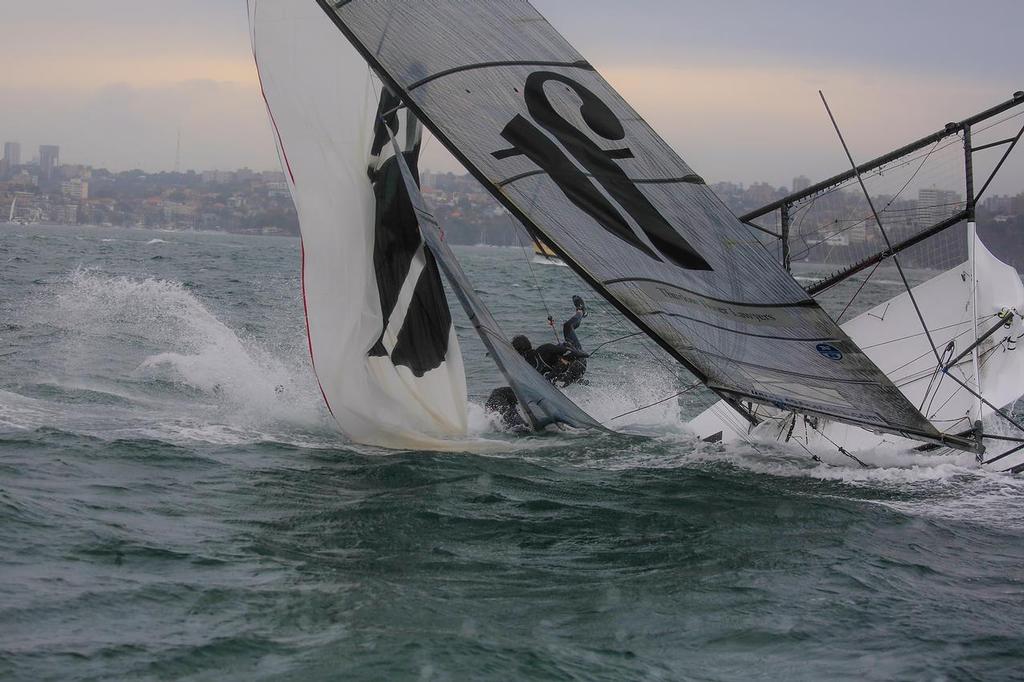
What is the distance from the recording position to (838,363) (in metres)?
7.49

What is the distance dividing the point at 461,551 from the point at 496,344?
288 centimetres

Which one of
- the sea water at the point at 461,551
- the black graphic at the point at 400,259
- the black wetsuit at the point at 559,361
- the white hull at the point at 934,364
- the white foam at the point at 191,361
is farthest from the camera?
the black wetsuit at the point at 559,361

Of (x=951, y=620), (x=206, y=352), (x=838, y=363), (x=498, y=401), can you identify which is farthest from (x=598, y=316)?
(x=951, y=620)

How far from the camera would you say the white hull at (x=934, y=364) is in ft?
30.3

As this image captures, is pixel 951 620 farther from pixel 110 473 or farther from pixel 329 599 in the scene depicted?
pixel 110 473

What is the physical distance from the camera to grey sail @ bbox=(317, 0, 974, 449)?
23.8ft

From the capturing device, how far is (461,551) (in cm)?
614

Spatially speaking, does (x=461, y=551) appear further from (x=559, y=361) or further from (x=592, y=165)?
(x=559, y=361)

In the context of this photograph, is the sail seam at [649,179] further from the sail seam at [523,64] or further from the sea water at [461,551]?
the sea water at [461,551]

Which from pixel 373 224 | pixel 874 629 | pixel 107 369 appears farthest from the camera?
pixel 107 369

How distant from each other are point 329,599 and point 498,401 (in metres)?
4.66

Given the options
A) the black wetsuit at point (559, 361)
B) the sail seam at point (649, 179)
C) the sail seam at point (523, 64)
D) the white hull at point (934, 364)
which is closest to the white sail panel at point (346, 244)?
the black wetsuit at point (559, 361)

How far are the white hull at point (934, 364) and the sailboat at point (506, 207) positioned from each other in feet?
1.23

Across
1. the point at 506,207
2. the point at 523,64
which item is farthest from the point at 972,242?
the point at 523,64
